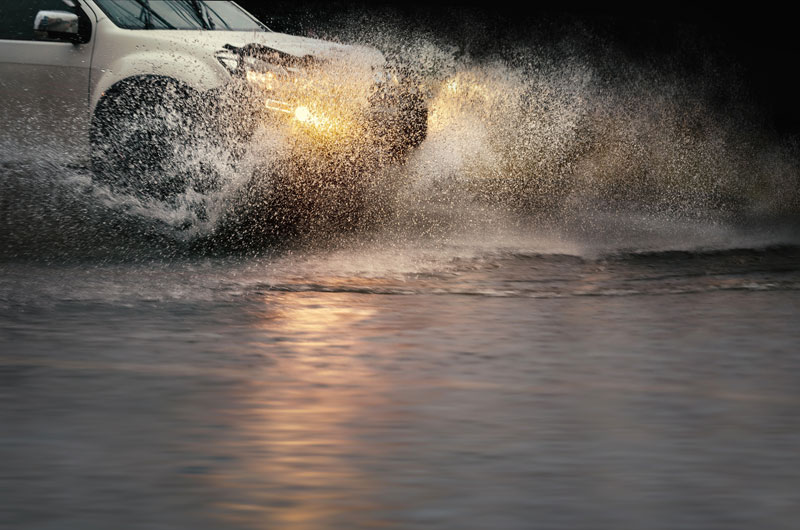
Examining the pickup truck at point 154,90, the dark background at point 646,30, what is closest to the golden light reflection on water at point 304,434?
the pickup truck at point 154,90

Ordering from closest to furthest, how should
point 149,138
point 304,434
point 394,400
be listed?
1. point 304,434
2. point 394,400
3. point 149,138

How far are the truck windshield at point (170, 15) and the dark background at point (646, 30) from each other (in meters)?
5.69

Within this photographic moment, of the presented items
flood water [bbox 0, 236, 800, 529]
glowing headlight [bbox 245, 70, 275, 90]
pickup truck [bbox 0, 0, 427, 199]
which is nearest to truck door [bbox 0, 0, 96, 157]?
pickup truck [bbox 0, 0, 427, 199]

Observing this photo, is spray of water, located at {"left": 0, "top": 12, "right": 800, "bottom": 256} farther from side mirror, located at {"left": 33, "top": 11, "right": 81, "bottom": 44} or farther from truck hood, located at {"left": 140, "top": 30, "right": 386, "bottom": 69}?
side mirror, located at {"left": 33, "top": 11, "right": 81, "bottom": 44}

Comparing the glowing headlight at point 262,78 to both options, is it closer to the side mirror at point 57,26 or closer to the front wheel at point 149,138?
the front wheel at point 149,138

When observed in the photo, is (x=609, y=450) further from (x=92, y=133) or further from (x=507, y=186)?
(x=507, y=186)

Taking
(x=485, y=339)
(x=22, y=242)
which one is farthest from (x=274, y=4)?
(x=485, y=339)

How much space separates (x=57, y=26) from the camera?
878cm

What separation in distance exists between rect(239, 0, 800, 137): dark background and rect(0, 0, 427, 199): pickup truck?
6.47 meters

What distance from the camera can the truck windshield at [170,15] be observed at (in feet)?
29.5

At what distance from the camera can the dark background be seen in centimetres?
1545

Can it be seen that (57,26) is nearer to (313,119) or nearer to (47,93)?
(47,93)

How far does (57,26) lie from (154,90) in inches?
31.9

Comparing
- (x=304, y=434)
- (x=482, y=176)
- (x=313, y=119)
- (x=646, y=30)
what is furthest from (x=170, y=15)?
(x=646, y=30)
